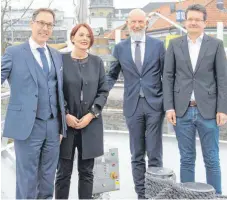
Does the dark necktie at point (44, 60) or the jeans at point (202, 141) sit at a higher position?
the dark necktie at point (44, 60)

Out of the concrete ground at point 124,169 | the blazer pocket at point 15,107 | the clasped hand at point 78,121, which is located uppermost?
the blazer pocket at point 15,107

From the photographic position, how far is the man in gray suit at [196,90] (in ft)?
9.73

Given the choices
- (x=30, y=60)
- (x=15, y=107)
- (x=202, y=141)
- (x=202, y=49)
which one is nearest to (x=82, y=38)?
(x=30, y=60)

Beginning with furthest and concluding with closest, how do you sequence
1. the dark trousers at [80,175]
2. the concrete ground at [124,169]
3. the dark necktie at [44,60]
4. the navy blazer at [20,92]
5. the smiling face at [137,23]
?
the concrete ground at [124,169], the smiling face at [137,23], the dark trousers at [80,175], the dark necktie at [44,60], the navy blazer at [20,92]

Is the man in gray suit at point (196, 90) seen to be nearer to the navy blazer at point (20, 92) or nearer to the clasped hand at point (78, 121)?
the clasped hand at point (78, 121)

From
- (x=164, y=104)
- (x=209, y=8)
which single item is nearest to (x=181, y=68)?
(x=164, y=104)

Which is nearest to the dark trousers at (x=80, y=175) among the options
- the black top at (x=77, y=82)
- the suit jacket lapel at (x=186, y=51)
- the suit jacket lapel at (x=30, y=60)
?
the black top at (x=77, y=82)

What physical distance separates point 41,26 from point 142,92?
1.06 m

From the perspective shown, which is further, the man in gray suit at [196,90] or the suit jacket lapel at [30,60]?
the man in gray suit at [196,90]

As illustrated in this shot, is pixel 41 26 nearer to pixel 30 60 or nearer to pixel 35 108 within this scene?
pixel 30 60

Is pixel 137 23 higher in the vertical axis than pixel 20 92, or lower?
higher

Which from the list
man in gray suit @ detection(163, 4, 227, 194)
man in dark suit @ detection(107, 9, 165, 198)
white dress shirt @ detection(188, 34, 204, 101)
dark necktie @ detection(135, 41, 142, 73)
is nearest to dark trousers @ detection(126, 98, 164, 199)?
man in dark suit @ detection(107, 9, 165, 198)

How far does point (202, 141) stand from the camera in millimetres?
3084

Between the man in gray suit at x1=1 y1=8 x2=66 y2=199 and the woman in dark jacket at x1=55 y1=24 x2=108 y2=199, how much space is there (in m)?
0.17
